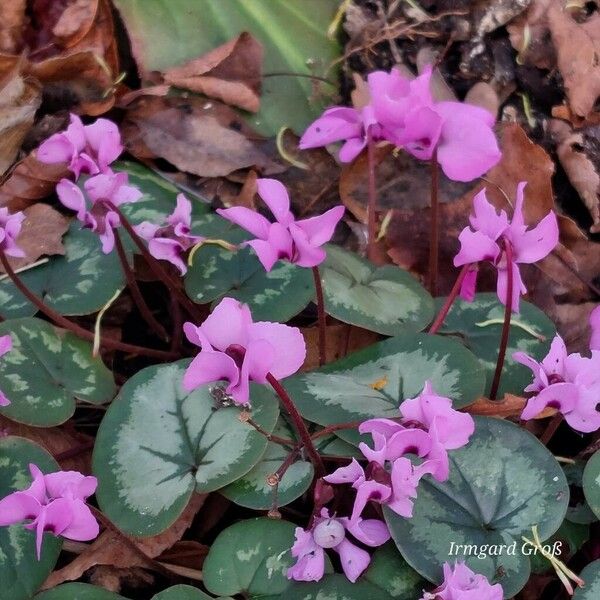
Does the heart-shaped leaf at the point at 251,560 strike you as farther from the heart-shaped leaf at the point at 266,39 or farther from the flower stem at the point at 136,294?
the heart-shaped leaf at the point at 266,39

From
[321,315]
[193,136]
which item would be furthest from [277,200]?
[193,136]

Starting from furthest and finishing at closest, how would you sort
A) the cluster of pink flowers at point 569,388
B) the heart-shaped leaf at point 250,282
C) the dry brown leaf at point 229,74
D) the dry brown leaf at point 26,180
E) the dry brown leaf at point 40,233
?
the dry brown leaf at point 229,74 → the dry brown leaf at point 26,180 → the dry brown leaf at point 40,233 → the heart-shaped leaf at point 250,282 → the cluster of pink flowers at point 569,388

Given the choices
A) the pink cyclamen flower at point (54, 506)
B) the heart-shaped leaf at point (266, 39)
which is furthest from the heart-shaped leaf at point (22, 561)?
the heart-shaped leaf at point (266, 39)

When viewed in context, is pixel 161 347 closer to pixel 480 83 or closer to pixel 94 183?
pixel 94 183

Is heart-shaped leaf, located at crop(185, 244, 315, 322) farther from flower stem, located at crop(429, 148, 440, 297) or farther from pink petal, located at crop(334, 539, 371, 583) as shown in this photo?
pink petal, located at crop(334, 539, 371, 583)

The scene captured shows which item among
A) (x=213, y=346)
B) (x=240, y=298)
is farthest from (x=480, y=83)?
(x=213, y=346)

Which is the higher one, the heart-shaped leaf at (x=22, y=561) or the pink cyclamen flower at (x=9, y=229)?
the pink cyclamen flower at (x=9, y=229)

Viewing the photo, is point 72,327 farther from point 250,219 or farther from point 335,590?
point 335,590
